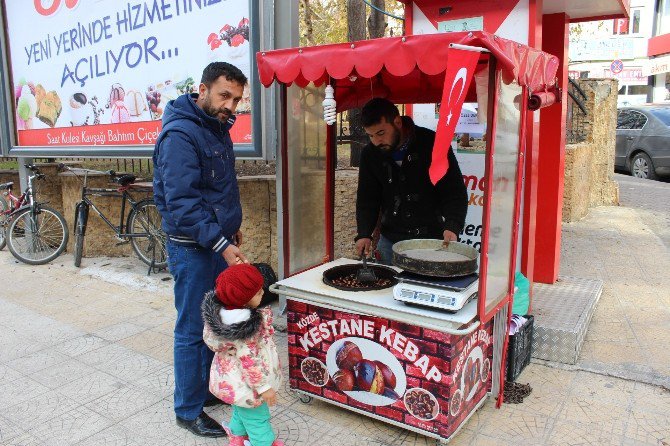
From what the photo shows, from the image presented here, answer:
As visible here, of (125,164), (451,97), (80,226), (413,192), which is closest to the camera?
(451,97)

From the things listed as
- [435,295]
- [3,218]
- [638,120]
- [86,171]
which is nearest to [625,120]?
[638,120]

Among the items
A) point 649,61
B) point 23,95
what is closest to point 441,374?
point 23,95

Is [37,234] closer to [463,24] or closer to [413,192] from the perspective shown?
[413,192]

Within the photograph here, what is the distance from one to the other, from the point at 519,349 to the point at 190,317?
6.88 feet

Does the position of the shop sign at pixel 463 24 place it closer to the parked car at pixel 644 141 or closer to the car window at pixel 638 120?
the parked car at pixel 644 141

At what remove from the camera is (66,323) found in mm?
4863

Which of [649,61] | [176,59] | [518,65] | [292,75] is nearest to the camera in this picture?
[518,65]

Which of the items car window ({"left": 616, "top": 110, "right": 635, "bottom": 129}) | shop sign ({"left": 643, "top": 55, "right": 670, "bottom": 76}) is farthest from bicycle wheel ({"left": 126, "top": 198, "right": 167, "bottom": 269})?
shop sign ({"left": 643, "top": 55, "right": 670, "bottom": 76})

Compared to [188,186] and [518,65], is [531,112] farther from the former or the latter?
[188,186]

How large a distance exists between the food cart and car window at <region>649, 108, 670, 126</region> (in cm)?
1029

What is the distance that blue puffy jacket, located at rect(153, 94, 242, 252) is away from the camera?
2.79 m

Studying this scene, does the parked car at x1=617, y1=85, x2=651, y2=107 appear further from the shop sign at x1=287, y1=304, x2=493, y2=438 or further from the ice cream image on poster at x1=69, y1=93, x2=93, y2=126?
the shop sign at x1=287, y1=304, x2=493, y2=438

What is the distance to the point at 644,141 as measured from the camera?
12.3m

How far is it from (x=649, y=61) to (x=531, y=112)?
95.8 ft
